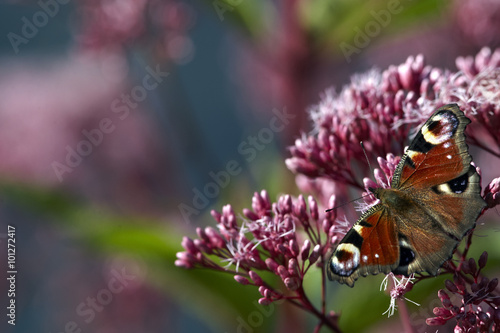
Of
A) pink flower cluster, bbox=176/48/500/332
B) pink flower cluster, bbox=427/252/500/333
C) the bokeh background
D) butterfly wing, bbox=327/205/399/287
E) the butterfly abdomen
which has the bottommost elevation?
pink flower cluster, bbox=427/252/500/333

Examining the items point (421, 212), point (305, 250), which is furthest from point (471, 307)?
point (305, 250)

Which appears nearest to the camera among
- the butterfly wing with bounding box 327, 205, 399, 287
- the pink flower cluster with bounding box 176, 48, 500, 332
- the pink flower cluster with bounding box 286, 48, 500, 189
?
the butterfly wing with bounding box 327, 205, 399, 287

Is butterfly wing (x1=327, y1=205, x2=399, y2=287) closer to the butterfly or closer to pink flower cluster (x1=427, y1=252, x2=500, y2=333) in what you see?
the butterfly

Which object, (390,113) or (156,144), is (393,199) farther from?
(156,144)

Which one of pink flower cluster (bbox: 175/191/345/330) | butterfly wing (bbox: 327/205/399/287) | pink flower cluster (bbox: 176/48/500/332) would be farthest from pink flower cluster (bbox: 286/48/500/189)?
butterfly wing (bbox: 327/205/399/287)

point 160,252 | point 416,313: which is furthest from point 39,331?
point 416,313

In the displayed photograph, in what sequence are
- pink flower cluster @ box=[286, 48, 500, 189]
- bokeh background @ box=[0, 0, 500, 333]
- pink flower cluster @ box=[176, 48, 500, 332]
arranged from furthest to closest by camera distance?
bokeh background @ box=[0, 0, 500, 333] < pink flower cluster @ box=[286, 48, 500, 189] < pink flower cluster @ box=[176, 48, 500, 332]

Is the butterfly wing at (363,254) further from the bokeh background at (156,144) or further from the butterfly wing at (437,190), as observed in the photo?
the bokeh background at (156,144)

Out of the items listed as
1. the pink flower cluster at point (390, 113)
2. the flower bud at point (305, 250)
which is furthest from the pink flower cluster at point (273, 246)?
the pink flower cluster at point (390, 113)

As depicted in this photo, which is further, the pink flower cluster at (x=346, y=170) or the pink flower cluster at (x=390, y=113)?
the pink flower cluster at (x=390, y=113)
